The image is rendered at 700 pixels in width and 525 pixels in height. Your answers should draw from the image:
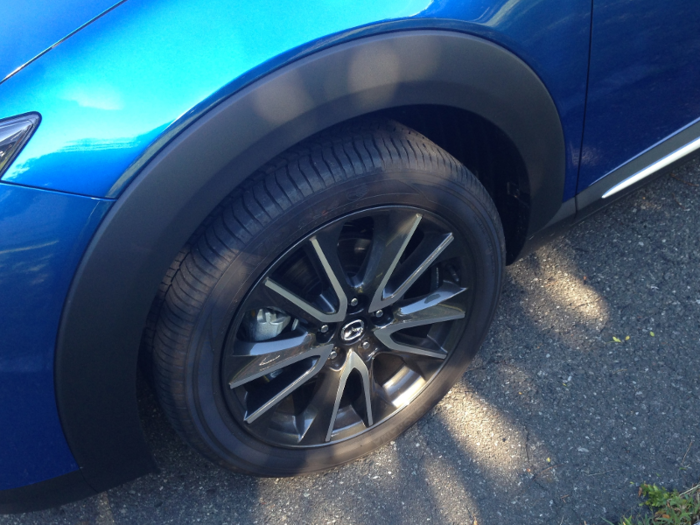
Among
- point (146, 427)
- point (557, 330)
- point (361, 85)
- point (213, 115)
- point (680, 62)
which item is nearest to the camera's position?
point (213, 115)

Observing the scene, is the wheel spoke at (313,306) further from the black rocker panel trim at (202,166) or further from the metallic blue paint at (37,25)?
the metallic blue paint at (37,25)

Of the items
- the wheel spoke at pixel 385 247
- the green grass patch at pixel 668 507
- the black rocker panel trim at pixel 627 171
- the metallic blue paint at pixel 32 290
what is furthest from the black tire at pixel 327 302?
the green grass patch at pixel 668 507

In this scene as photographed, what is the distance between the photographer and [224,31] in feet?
3.57

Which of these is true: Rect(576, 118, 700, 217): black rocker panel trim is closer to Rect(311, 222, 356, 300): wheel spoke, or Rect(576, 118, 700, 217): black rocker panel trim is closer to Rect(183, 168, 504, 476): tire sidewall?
Rect(183, 168, 504, 476): tire sidewall

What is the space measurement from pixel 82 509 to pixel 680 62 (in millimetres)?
2107

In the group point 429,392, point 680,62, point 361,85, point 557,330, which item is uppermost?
point 361,85

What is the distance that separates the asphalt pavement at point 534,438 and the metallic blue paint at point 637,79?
60 cm

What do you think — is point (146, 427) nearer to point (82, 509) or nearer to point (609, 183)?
point (82, 509)

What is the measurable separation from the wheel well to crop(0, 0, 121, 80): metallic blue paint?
681 millimetres

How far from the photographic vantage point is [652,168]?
1.84 meters

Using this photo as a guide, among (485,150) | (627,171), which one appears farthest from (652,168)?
(485,150)

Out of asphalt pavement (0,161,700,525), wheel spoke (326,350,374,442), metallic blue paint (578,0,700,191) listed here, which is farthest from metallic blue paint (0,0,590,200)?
asphalt pavement (0,161,700,525)

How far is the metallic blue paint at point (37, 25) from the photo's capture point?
1048mm

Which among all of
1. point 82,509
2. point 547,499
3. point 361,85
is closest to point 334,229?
point 361,85
